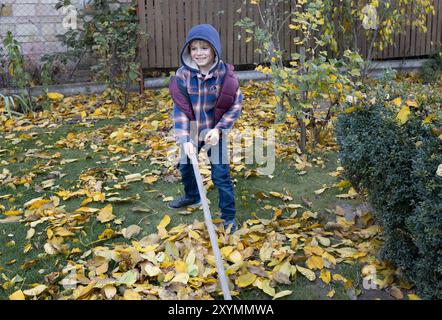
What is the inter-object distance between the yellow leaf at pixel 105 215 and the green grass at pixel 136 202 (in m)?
0.05

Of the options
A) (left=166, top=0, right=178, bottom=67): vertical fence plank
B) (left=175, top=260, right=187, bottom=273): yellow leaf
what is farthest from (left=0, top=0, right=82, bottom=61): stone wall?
(left=175, top=260, right=187, bottom=273): yellow leaf

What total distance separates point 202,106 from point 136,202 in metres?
1.02

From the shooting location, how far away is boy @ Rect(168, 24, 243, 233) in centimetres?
334

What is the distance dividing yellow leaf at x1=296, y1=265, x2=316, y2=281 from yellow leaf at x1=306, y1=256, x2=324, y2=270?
4 centimetres

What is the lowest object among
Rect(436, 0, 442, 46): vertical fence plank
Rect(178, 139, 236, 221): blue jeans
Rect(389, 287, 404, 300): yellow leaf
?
Rect(389, 287, 404, 300): yellow leaf

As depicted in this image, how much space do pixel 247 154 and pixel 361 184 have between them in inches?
74.4

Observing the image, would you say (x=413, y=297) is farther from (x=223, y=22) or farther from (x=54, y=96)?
(x=223, y=22)

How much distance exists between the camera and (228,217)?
3.52 metres

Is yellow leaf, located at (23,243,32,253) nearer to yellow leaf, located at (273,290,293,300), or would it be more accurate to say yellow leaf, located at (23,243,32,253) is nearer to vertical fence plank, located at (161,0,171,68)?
yellow leaf, located at (273,290,293,300)

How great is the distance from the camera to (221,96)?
3.40 meters

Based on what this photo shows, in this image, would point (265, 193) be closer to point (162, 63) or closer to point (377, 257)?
point (377, 257)

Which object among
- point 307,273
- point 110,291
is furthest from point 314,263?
point 110,291

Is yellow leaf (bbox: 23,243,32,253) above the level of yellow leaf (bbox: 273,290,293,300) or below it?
above

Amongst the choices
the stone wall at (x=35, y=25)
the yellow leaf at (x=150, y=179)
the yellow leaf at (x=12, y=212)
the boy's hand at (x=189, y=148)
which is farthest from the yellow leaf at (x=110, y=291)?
the stone wall at (x=35, y=25)
